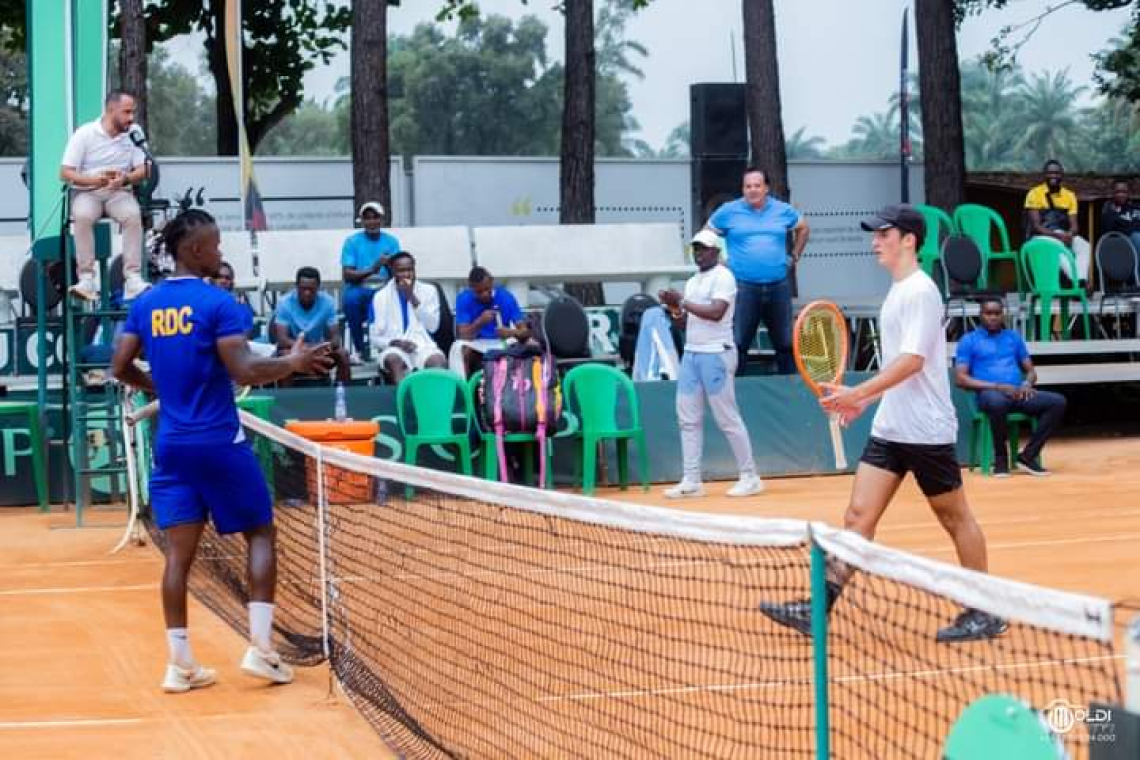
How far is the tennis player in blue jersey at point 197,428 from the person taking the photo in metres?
7.86

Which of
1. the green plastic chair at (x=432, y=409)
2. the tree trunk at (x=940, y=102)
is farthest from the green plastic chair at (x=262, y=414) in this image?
the tree trunk at (x=940, y=102)

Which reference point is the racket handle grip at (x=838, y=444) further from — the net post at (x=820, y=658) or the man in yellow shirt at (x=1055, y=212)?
the net post at (x=820, y=658)

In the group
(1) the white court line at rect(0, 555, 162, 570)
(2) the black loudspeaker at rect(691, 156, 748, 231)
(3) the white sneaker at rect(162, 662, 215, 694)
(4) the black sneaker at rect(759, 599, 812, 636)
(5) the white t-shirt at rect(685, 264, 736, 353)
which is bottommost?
(3) the white sneaker at rect(162, 662, 215, 694)

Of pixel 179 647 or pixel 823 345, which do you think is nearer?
pixel 179 647

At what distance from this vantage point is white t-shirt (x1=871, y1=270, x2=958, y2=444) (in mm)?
8109

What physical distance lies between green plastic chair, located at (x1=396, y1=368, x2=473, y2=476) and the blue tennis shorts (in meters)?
7.25

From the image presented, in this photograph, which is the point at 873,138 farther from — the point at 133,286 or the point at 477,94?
the point at 133,286

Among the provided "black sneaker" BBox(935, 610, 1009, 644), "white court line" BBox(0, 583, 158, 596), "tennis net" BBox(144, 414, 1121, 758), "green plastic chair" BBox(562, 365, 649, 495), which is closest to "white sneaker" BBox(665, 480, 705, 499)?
"green plastic chair" BBox(562, 365, 649, 495)

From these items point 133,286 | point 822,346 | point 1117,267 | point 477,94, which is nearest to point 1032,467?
point 822,346

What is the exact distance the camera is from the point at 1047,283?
774 inches

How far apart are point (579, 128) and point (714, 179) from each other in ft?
7.89

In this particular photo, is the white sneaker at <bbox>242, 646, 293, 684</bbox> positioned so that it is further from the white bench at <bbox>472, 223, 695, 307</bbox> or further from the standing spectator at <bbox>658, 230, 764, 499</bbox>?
the white bench at <bbox>472, 223, 695, 307</bbox>

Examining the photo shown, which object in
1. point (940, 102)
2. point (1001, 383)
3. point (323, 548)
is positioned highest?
point (940, 102)

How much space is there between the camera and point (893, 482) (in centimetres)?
828
